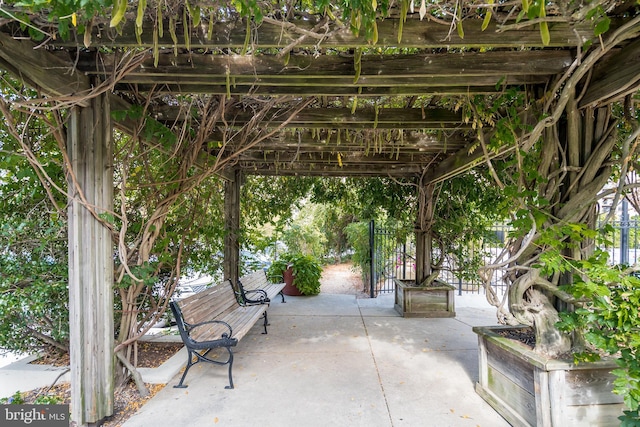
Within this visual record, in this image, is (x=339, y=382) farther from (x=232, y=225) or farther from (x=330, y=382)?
(x=232, y=225)

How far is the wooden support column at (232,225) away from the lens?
478 centimetres

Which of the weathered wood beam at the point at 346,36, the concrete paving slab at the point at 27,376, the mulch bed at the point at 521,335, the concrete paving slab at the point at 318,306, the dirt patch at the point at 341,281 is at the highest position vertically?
the weathered wood beam at the point at 346,36

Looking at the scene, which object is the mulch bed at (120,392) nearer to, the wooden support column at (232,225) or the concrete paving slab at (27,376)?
the concrete paving slab at (27,376)

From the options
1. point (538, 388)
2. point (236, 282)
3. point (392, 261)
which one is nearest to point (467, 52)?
point (538, 388)

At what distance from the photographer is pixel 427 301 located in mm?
4855

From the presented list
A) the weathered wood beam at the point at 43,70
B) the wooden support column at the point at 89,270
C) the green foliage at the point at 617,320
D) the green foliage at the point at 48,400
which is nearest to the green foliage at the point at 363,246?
the green foliage at the point at 617,320

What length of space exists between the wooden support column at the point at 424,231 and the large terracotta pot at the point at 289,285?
103 inches

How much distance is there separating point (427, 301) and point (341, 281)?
4243 millimetres

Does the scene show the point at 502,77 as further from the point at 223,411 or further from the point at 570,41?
Answer: the point at 223,411

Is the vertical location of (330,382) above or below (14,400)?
below

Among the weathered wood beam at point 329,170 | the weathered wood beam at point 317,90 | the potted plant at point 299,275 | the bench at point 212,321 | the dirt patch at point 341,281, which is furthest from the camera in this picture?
the dirt patch at point 341,281

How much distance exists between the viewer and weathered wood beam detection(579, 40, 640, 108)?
5.53ft

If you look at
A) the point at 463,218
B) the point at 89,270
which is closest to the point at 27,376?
the point at 89,270

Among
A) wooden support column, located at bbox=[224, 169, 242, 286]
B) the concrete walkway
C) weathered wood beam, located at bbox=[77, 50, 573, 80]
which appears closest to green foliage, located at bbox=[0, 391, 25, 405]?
the concrete walkway
